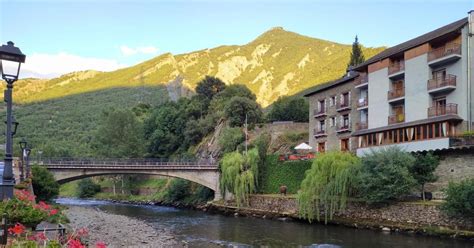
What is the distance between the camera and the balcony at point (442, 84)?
39.0 m

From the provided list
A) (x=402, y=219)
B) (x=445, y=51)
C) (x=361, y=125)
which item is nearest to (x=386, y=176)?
(x=402, y=219)

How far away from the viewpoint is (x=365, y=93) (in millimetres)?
51906

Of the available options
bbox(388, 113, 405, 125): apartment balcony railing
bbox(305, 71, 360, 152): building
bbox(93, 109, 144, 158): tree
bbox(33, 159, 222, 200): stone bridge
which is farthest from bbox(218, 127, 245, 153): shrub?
bbox(93, 109, 144, 158): tree

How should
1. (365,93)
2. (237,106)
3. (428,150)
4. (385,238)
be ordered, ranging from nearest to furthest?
(385,238) → (428,150) → (365,93) → (237,106)

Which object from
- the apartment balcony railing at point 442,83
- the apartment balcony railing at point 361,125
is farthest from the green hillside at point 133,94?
the apartment balcony railing at point 442,83

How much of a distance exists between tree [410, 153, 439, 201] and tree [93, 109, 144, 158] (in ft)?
227

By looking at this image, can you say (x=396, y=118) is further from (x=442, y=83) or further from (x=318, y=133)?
(x=318, y=133)

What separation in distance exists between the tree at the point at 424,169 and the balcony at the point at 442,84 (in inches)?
277

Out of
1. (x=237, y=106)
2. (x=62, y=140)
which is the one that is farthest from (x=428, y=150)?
(x=62, y=140)

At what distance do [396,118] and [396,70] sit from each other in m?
4.94

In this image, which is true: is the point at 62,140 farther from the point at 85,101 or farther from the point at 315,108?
the point at 315,108

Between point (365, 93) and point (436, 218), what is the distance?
22529mm

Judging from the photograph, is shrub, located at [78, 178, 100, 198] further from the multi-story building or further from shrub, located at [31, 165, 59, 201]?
the multi-story building

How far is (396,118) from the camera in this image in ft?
148
